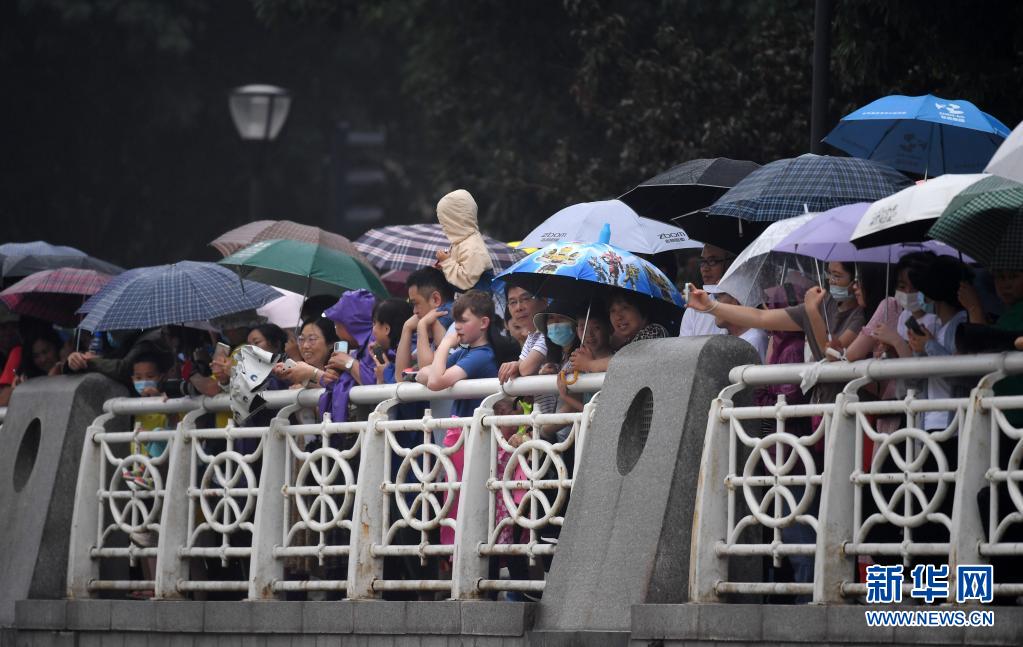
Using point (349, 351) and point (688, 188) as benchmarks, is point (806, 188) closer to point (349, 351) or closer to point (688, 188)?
point (688, 188)

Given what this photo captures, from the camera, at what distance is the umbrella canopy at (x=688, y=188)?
38.9ft

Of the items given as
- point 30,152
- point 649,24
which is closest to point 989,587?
point 649,24

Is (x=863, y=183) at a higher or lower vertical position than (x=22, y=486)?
higher

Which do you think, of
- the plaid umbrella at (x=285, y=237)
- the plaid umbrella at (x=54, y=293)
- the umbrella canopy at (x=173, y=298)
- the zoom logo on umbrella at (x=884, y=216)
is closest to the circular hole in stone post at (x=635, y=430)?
the zoom logo on umbrella at (x=884, y=216)

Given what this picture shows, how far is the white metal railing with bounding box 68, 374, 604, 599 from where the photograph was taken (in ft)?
33.6

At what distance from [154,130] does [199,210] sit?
1538mm

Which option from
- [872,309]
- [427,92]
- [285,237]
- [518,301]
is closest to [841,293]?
[872,309]

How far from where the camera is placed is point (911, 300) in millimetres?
9109

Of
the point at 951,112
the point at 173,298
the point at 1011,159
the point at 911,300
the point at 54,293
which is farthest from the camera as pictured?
the point at 54,293

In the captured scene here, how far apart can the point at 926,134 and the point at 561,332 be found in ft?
8.60

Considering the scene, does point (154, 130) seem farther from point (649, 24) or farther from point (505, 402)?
point (505, 402)

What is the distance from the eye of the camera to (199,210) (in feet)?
101

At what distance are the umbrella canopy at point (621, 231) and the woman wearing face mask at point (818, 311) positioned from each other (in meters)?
2.45

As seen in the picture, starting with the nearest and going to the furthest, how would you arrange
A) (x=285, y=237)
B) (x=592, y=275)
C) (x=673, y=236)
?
(x=592, y=275), (x=673, y=236), (x=285, y=237)
